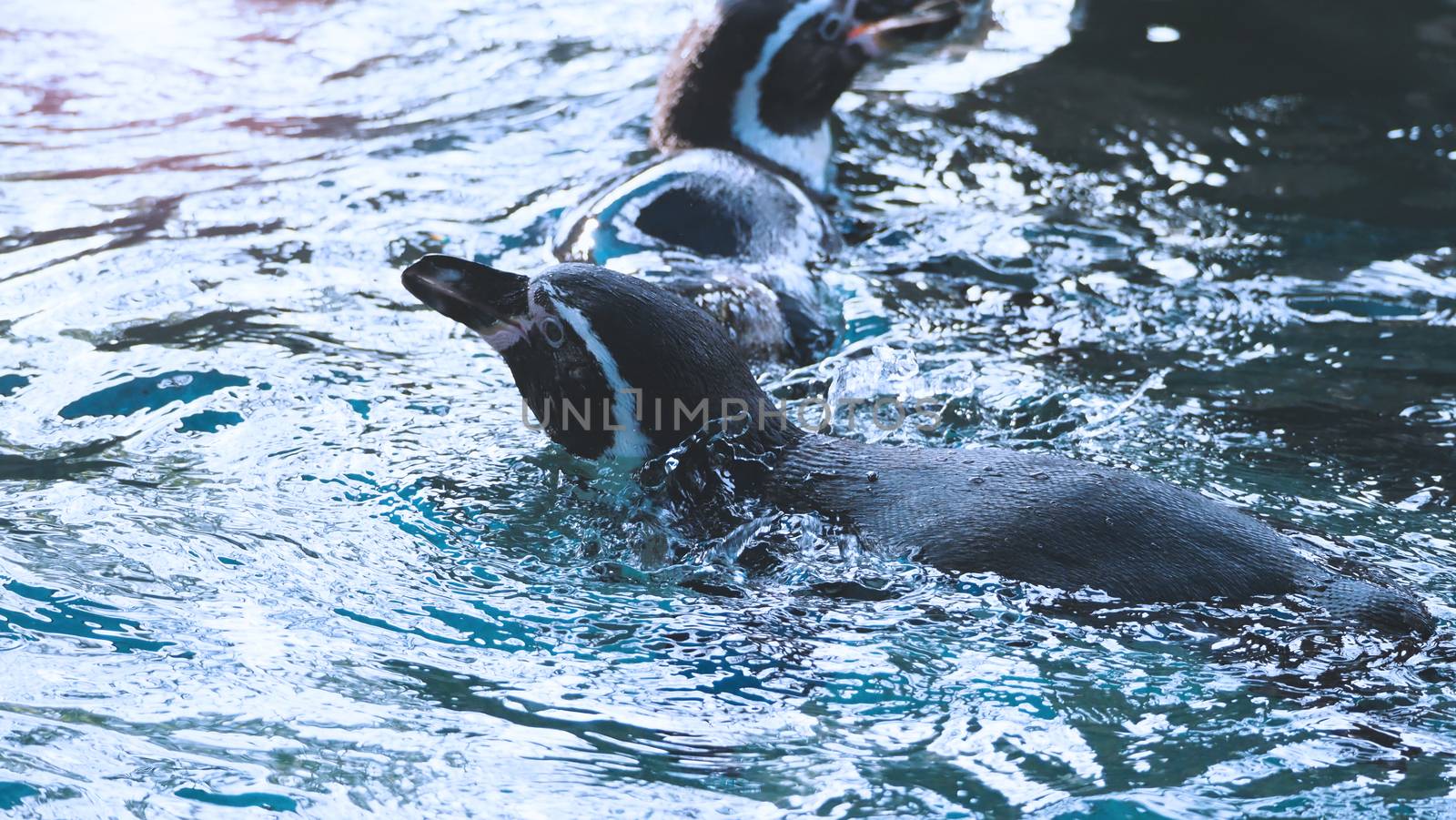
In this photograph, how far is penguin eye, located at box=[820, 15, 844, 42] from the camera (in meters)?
6.47

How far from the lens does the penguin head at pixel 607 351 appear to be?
12.0 ft

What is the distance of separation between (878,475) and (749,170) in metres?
2.63

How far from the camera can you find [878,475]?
3.48 metres

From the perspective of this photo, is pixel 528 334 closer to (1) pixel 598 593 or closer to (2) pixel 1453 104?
(1) pixel 598 593

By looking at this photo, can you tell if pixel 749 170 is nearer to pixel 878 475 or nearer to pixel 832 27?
pixel 832 27

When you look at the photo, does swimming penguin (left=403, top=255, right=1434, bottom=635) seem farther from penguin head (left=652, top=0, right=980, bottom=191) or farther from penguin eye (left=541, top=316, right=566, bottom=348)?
penguin head (left=652, top=0, right=980, bottom=191)

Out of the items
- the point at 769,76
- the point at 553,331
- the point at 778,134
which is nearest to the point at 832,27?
the point at 769,76

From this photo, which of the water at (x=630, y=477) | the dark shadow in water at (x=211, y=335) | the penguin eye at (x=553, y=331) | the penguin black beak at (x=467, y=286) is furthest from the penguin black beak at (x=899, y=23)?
the penguin eye at (x=553, y=331)

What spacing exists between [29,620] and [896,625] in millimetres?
1827

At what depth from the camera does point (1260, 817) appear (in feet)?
8.74

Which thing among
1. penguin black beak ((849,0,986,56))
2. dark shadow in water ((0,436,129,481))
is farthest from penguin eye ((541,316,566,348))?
penguin black beak ((849,0,986,56))

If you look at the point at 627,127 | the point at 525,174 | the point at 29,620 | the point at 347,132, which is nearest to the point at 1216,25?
the point at 627,127

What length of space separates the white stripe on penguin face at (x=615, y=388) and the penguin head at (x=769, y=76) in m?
2.86

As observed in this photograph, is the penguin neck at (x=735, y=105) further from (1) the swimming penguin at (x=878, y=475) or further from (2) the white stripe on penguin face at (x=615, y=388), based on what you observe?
(2) the white stripe on penguin face at (x=615, y=388)
